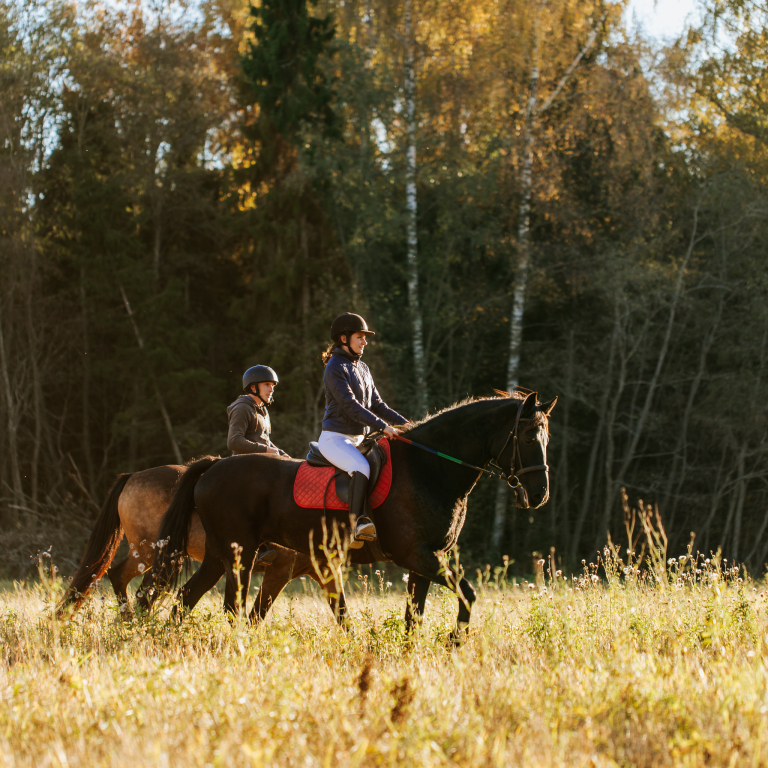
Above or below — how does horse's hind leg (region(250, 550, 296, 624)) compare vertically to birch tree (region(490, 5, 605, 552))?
below

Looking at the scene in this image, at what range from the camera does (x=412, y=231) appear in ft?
55.5

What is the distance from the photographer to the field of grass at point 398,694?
9.59 ft

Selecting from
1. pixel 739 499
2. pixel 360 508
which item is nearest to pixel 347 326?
pixel 360 508

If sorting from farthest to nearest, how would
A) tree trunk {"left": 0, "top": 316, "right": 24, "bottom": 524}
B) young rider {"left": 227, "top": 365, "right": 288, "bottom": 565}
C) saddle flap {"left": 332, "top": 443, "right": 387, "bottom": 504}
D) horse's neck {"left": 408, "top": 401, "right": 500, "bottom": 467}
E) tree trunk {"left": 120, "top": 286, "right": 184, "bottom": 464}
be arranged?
tree trunk {"left": 120, "top": 286, "right": 184, "bottom": 464} < tree trunk {"left": 0, "top": 316, "right": 24, "bottom": 524} < young rider {"left": 227, "top": 365, "right": 288, "bottom": 565} < horse's neck {"left": 408, "top": 401, "right": 500, "bottom": 467} < saddle flap {"left": 332, "top": 443, "right": 387, "bottom": 504}

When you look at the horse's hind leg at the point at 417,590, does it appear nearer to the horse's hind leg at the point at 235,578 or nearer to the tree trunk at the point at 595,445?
the horse's hind leg at the point at 235,578

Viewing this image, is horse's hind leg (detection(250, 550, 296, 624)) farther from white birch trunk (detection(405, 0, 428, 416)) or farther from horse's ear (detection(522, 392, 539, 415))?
white birch trunk (detection(405, 0, 428, 416))

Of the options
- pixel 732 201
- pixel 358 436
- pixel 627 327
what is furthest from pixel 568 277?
pixel 358 436

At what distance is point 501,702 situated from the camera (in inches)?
138

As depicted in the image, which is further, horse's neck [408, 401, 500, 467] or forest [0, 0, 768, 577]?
forest [0, 0, 768, 577]

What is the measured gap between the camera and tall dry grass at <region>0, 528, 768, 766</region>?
2.92 metres

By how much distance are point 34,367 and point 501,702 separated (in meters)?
17.3

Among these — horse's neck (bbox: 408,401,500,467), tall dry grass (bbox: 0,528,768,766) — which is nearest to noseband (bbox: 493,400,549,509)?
horse's neck (bbox: 408,401,500,467)

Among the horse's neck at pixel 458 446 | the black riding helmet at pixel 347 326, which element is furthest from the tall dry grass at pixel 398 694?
the black riding helmet at pixel 347 326

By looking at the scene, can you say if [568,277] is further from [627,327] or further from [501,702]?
[501,702]
